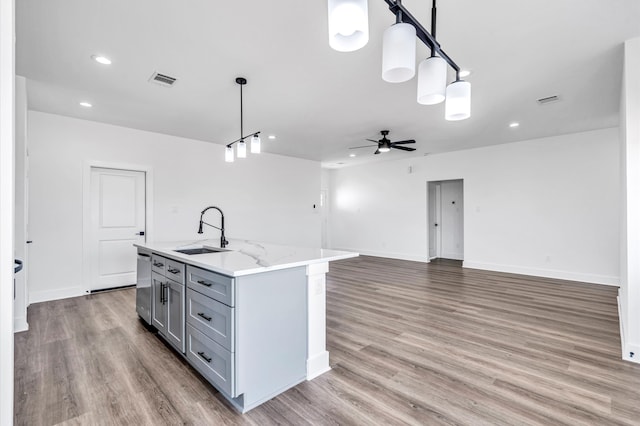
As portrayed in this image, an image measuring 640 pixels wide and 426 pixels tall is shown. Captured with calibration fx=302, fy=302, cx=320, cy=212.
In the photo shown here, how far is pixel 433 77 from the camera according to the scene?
1.41 meters

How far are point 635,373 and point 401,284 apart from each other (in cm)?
307

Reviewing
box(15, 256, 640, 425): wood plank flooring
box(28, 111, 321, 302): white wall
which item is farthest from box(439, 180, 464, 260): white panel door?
box(15, 256, 640, 425): wood plank flooring

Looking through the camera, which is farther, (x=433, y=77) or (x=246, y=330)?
(x=246, y=330)

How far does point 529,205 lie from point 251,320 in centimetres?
609

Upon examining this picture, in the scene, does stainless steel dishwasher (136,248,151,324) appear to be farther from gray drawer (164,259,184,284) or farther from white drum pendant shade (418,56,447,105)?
white drum pendant shade (418,56,447,105)

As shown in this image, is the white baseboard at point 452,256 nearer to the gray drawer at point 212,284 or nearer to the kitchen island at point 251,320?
the kitchen island at point 251,320

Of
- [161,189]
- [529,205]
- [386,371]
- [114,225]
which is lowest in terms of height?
[386,371]

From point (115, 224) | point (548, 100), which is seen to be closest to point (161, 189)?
point (115, 224)

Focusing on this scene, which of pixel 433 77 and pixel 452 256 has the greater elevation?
pixel 433 77

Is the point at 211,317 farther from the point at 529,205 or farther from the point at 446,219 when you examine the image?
the point at 446,219

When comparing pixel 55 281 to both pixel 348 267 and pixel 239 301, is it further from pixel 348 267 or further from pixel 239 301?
pixel 348 267

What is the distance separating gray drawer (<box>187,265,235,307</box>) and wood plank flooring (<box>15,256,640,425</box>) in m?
0.69

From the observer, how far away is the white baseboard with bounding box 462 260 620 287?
16.8 feet

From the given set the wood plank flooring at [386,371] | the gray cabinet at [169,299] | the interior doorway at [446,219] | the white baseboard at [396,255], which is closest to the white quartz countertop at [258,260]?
the gray cabinet at [169,299]
